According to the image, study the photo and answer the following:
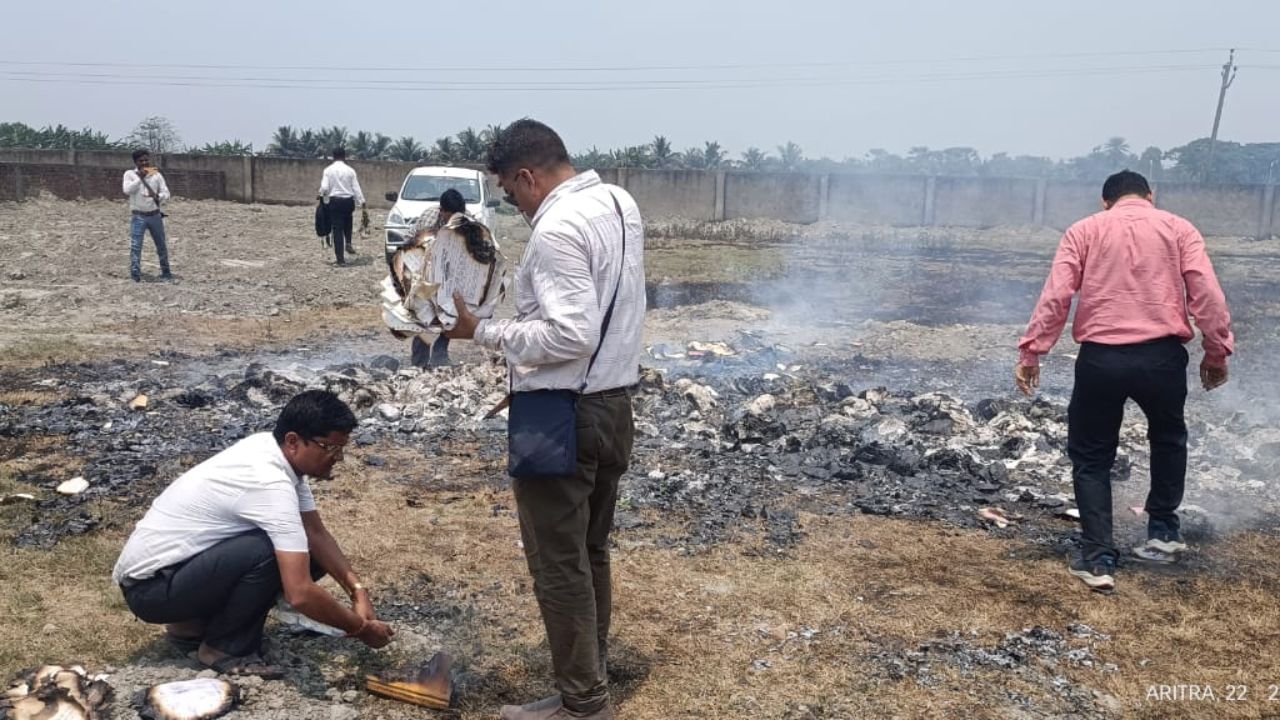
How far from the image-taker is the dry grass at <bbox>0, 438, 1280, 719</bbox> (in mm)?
3625

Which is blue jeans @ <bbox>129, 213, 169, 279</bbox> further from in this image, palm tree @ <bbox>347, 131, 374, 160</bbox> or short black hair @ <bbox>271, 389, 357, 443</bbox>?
palm tree @ <bbox>347, 131, 374, 160</bbox>

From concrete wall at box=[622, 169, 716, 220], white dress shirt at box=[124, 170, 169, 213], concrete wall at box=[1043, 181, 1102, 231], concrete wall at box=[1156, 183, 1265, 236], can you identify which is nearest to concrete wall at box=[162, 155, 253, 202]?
concrete wall at box=[622, 169, 716, 220]

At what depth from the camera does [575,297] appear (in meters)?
2.91

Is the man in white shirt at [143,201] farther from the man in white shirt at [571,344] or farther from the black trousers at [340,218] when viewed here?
the man in white shirt at [571,344]

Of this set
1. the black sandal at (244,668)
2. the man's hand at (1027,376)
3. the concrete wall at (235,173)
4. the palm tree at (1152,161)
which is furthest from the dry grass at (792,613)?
the palm tree at (1152,161)

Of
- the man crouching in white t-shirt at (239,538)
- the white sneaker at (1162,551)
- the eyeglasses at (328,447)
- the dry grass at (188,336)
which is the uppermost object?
the eyeglasses at (328,447)

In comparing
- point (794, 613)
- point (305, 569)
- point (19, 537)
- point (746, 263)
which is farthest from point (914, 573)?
point (746, 263)

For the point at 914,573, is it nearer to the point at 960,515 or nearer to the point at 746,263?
the point at 960,515

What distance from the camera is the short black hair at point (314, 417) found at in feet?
11.1

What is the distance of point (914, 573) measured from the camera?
4777 mm

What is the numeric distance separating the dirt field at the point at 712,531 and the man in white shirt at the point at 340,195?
380 centimetres

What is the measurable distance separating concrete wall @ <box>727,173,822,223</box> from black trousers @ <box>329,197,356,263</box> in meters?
16.5

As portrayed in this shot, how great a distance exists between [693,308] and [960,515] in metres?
7.50

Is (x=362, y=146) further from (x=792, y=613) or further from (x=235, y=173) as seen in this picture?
(x=792, y=613)
